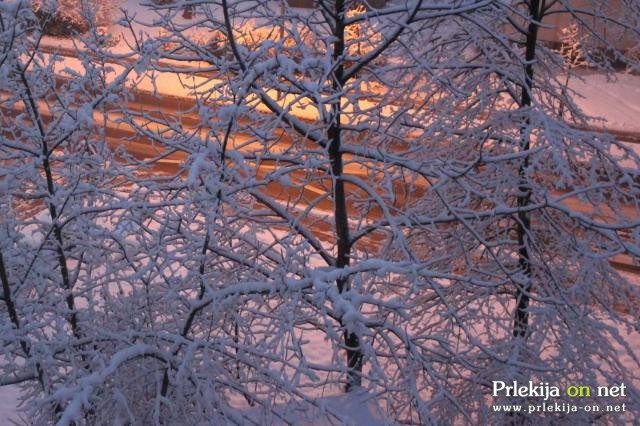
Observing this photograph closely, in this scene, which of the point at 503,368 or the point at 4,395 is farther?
the point at 4,395

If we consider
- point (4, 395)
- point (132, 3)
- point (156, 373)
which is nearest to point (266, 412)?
point (156, 373)

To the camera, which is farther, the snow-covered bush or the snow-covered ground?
the snow-covered ground

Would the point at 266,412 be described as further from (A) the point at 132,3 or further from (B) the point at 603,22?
(A) the point at 132,3

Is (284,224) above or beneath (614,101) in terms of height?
above

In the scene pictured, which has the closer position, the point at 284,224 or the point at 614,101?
the point at 284,224

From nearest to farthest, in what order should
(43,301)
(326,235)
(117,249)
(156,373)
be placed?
(156,373), (43,301), (117,249), (326,235)

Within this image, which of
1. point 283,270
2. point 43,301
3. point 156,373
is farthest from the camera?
point 43,301

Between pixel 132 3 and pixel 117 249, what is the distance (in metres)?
24.1

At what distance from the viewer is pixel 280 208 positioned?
5875 mm

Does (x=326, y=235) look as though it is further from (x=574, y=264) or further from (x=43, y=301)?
(x=43, y=301)

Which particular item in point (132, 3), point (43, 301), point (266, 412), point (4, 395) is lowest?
point (4, 395)

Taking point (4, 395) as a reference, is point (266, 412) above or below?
above

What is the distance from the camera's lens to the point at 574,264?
256 inches

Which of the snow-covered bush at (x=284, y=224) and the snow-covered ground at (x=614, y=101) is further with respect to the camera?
the snow-covered ground at (x=614, y=101)
